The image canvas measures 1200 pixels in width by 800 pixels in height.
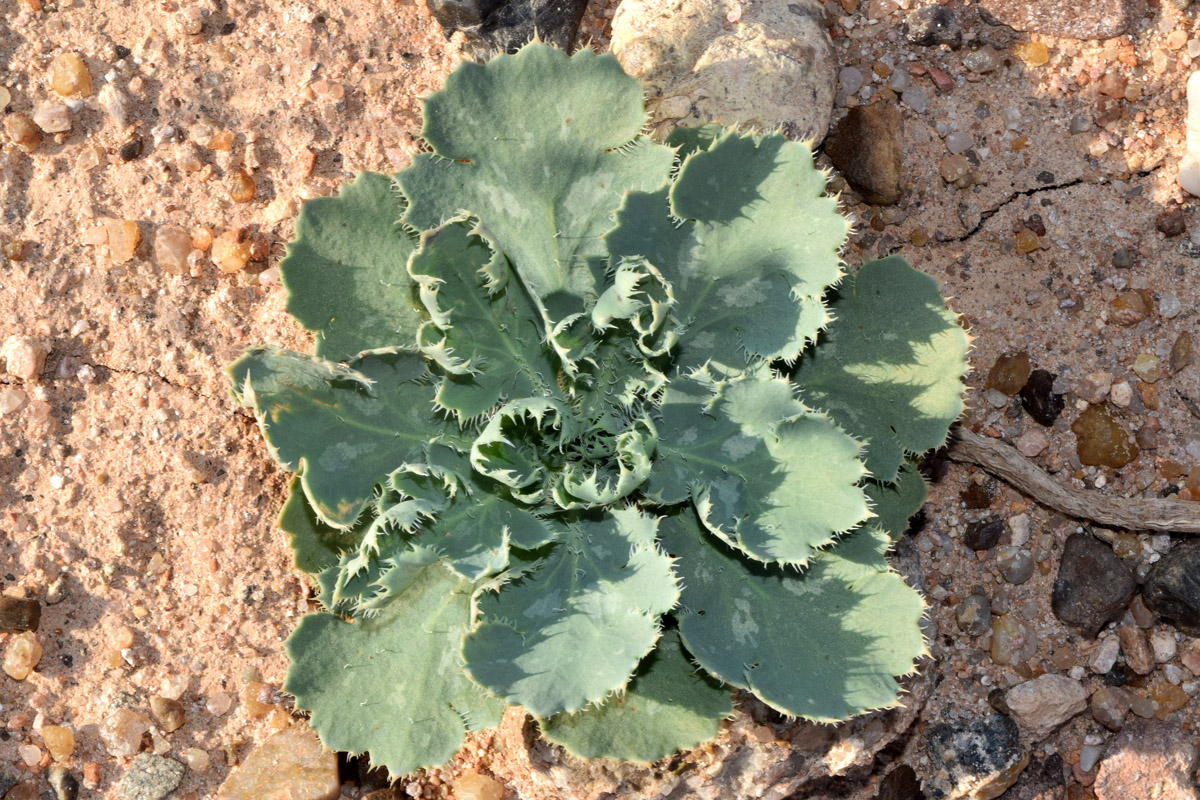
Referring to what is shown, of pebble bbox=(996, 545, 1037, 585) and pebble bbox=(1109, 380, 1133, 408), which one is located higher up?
pebble bbox=(1109, 380, 1133, 408)

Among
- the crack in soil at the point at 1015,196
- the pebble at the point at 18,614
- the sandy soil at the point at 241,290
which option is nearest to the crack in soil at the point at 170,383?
the sandy soil at the point at 241,290

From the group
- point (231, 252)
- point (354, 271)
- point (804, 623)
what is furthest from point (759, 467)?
point (231, 252)

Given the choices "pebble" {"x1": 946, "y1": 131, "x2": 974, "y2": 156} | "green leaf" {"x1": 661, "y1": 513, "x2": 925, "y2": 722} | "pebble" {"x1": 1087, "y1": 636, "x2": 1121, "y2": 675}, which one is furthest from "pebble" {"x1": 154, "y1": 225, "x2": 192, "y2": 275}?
"pebble" {"x1": 1087, "y1": 636, "x2": 1121, "y2": 675}

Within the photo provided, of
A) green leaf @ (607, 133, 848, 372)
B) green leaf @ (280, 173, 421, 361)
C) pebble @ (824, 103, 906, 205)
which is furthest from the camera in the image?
pebble @ (824, 103, 906, 205)

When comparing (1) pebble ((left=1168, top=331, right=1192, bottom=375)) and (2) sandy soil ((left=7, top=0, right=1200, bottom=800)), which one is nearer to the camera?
(2) sandy soil ((left=7, top=0, right=1200, bottom=800))

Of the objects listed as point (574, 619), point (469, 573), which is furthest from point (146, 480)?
point (574, 619)

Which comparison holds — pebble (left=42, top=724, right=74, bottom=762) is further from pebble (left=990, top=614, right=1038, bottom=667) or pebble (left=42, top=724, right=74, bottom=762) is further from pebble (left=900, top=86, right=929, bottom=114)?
pebble (left=900, top=86, right=929, bottom=114)

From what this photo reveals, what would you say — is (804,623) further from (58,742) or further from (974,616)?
(58,742)

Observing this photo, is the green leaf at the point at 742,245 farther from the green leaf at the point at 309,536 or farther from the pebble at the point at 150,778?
the pebble at the point at 150,778

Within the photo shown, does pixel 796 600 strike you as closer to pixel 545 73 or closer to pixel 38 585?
pixel 545 73
